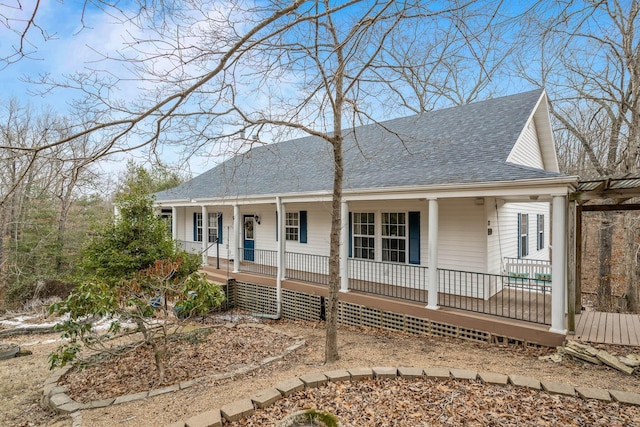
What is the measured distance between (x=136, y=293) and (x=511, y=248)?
9.89 meters

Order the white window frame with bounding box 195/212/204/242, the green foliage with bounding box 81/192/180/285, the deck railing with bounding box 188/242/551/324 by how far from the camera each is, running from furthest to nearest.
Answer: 1. the white window frame with bounding box 195/212/204/242
2. the green foliage with bounding box 81/192/180/285
3. the deck railing with bounding box 188/242/551/324

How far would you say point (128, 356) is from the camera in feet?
21.9

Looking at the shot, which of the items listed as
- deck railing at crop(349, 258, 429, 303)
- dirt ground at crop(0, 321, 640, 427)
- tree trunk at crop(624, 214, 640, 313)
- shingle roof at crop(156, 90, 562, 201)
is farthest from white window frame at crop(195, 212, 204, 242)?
tree trunk at crop(624, 214, 640, 313)

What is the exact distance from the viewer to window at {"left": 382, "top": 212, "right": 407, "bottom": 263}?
31.4 feet

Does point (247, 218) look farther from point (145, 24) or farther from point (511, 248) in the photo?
point (145, 24)

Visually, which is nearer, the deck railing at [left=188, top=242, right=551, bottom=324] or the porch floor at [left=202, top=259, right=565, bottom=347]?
the porch floor at [left=202, top=259, right=565, bottom=347]

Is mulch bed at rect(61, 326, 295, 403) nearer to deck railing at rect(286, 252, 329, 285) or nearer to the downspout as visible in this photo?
the downspout

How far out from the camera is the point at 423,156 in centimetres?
928

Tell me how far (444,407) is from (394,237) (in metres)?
6.22

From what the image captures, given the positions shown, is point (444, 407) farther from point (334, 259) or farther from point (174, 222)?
point (174, 222)

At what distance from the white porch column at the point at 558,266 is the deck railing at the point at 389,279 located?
8.93 feet

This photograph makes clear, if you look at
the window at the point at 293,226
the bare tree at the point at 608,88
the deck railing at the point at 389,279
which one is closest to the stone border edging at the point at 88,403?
the deck railing at the point at 389,279

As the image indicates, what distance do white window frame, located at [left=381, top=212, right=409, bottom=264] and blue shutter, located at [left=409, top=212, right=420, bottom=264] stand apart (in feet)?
0.51

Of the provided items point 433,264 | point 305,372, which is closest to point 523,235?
point 433,264
